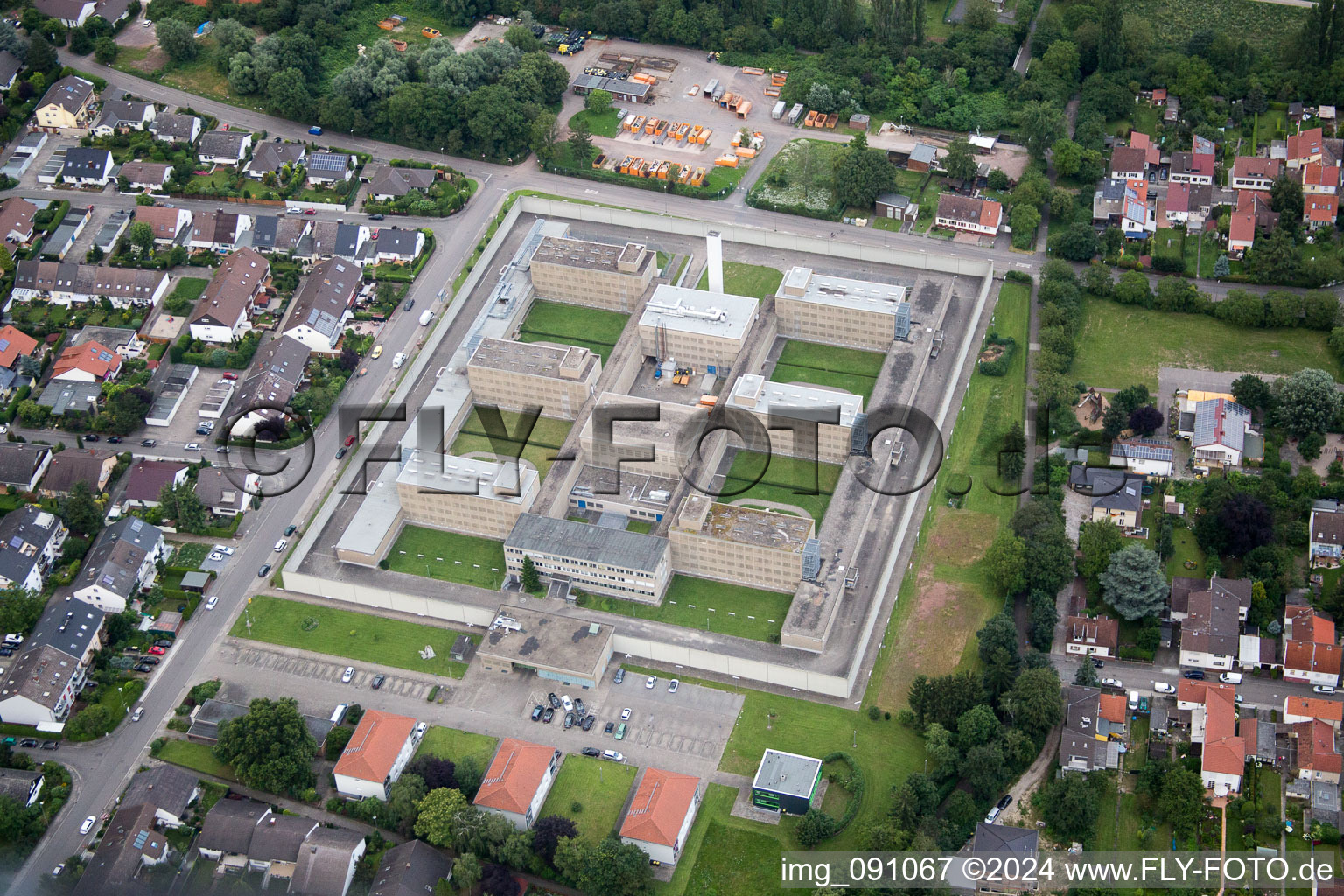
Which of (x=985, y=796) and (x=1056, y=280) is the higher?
(x=1056, y=280)

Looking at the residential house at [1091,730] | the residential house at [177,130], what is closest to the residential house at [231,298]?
the residential house at [177,130]

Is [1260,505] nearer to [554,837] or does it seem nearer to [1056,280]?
[1056,280]

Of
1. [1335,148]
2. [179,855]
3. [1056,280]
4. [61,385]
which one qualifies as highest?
[1335,148]

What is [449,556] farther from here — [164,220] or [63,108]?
Result: [63,108]

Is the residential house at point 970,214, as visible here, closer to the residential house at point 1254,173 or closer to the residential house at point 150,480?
the residential house at point 1254,173

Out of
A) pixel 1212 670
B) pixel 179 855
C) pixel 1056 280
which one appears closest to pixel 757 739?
pixel 1212 670

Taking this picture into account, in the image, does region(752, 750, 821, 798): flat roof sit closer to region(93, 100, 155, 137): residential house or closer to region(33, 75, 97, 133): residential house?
region(93, 100, 155, 137): residential house

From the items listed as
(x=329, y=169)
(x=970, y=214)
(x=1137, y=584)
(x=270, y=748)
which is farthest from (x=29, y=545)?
(x=970, y=214)
